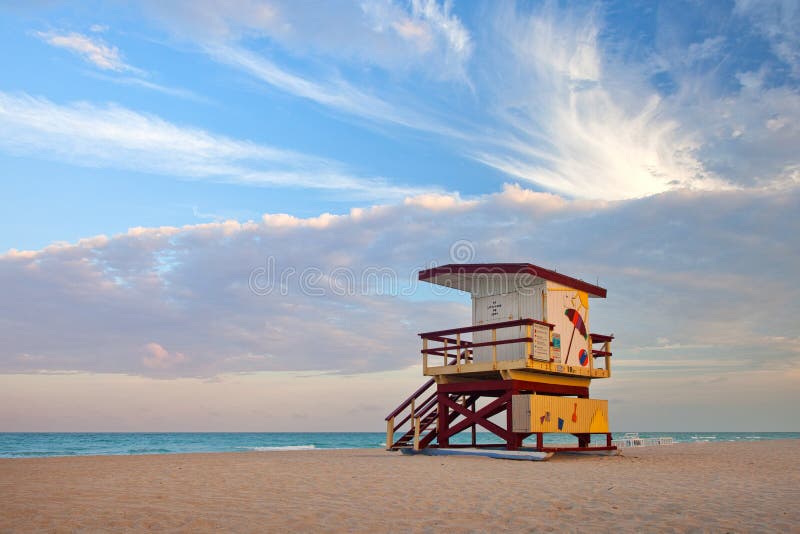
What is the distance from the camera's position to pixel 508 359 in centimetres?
1934

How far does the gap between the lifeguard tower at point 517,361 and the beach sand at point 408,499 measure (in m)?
3.49

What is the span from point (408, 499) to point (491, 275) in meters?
10.9

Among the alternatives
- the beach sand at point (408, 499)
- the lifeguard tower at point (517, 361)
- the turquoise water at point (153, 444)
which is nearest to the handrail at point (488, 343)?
the lifeguard tower at point (517, 361)

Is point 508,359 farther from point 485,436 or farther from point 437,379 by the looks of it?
point 485,436

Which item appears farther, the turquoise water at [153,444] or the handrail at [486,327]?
the turquoise water at [153,444]

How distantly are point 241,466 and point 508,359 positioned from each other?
8.10m

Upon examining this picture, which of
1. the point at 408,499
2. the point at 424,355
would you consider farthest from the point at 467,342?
the point at 408,499

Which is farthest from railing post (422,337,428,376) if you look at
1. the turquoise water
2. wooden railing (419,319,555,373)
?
the turquoise water

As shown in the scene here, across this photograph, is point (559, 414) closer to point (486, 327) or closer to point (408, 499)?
point (486, 327)

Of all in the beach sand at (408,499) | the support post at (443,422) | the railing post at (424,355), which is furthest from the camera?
the railing post at (424,355)

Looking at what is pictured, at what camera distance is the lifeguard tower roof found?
62.2ft

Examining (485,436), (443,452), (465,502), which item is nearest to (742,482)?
(465,502)

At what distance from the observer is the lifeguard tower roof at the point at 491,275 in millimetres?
18969

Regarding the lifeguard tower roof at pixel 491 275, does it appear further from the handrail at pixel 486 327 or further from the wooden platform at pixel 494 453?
the wooden platform at pixel 494 453
